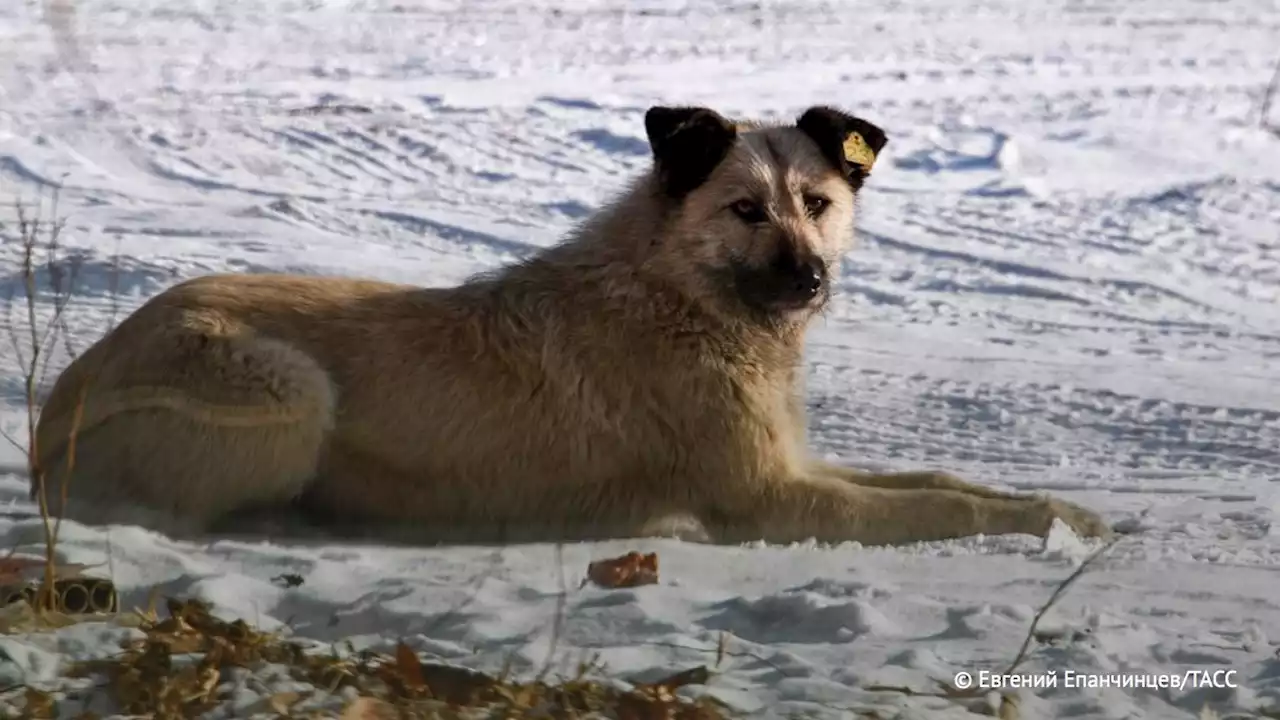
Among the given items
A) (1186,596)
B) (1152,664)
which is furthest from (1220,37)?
(1152,664)

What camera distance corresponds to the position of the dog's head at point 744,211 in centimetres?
525

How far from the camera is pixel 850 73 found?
420 inches

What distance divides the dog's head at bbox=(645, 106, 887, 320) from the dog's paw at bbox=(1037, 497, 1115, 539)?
101 cm

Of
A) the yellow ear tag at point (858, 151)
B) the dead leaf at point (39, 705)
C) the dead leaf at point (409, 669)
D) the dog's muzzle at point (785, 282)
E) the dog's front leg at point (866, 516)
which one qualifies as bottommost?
the dog's front leg at point (866, 516)

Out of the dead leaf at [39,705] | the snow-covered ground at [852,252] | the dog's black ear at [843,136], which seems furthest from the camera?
the dog's black ear at [843,136]

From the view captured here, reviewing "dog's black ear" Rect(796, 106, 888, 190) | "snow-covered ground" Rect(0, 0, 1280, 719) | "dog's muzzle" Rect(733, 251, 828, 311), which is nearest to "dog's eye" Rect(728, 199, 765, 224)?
"dog's muzzle" Rect(733, 251, 828, 311)

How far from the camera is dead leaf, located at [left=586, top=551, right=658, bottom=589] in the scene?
14.0ft

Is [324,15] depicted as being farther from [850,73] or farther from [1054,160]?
[1054,160]

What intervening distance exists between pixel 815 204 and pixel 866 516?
108cm

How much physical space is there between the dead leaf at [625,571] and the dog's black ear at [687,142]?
144cm

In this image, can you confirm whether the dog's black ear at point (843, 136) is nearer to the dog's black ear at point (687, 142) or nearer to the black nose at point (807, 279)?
the dog's black ear at point (687, 142)

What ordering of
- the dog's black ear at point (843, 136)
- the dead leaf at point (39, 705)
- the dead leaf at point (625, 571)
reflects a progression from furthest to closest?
the dog's black ear at point (843, 136) → the dead leaf at point (625, 571) → the dead leaf at point (39, 705)

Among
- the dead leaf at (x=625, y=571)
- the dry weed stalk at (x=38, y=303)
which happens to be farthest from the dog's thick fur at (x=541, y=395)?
the dead leaf at (x=625, y=571)

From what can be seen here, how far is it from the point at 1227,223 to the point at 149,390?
6.67 meters
